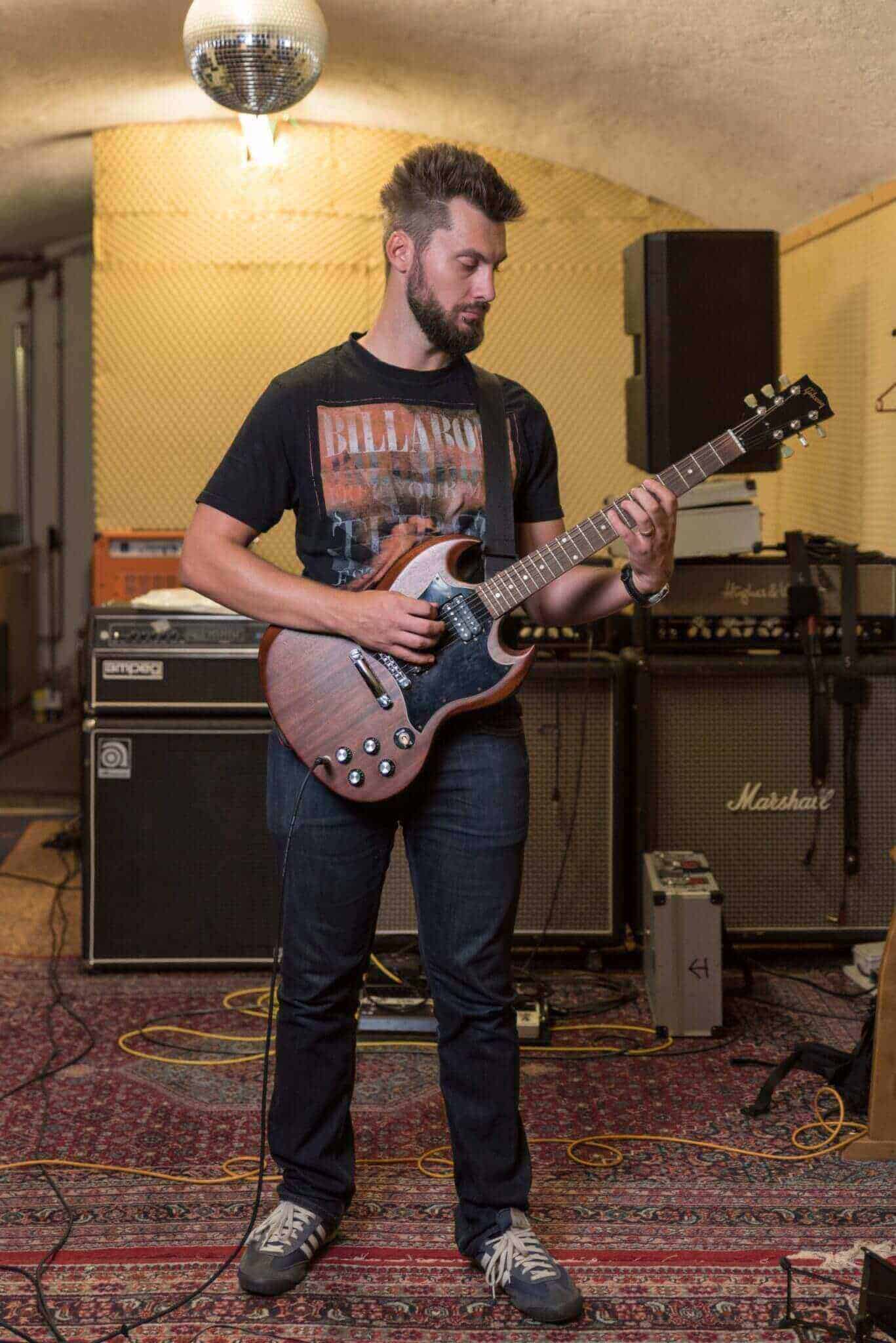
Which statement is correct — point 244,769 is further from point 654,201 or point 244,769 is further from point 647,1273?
point 654,201

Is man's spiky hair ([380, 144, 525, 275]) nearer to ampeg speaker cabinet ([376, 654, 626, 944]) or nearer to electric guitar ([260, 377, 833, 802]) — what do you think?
electric guitar ([260, 377, 833, 802])

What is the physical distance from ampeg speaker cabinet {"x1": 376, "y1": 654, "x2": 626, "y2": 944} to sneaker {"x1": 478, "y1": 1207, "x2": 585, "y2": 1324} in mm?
1558

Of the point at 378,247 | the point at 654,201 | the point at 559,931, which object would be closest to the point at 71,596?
the point at 378,247

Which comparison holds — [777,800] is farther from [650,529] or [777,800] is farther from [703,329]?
[650,529]

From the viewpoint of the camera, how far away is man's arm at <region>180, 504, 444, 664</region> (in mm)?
2008

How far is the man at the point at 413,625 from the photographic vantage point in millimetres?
2035

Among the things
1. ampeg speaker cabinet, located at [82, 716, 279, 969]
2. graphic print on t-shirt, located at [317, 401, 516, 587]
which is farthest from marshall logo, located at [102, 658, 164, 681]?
graphic print on t-shirt, located at [317, 401, 516, 587]

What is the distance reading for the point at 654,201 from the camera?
16.2ft

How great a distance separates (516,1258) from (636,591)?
3.21 feet

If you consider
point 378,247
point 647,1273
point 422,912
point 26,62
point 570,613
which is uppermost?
point 26,62

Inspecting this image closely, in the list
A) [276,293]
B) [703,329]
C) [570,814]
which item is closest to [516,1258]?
[570,814]

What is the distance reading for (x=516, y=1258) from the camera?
80.4 inches

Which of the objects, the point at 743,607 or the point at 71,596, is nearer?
the point at 743,607

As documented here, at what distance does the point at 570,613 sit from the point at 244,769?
5.19ft
